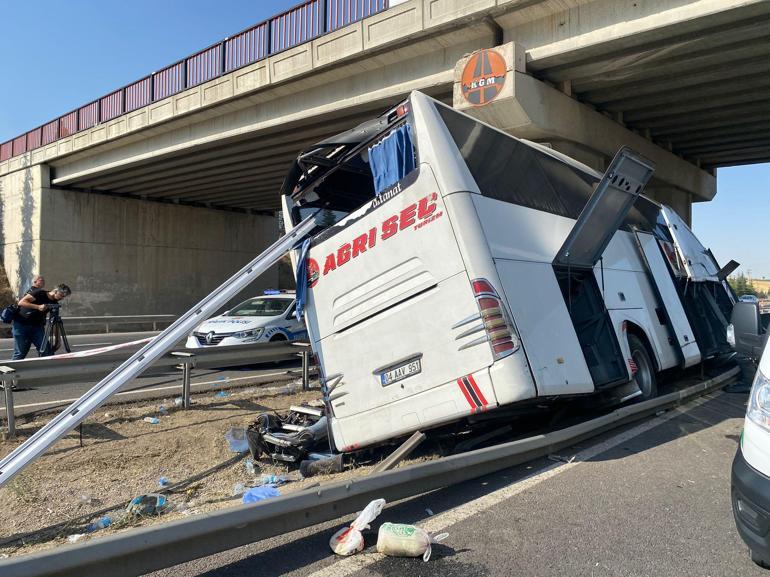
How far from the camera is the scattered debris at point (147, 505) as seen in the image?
4543 mm

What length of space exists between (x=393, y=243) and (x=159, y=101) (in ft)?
53.0

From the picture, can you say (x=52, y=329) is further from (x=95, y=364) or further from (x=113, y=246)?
(x=113, y=246)

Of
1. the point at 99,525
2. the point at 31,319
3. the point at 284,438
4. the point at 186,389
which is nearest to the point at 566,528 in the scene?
the point at 284,438

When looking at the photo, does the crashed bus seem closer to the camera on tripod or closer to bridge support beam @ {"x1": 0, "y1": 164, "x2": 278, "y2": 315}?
the camera on tripod

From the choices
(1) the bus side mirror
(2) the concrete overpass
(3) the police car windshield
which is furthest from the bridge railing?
(1) the bus side mirror

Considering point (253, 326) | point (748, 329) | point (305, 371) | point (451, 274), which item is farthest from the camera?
Answer: point (253, 326)

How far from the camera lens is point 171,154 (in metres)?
19.3

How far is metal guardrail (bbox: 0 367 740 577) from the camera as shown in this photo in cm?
253

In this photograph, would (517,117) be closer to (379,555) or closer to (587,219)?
(587,219)

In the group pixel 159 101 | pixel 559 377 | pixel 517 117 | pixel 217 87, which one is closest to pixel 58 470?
pixel 559 377

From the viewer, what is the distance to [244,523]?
3.09 metres

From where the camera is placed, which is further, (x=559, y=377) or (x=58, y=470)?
(x=58, y=470)

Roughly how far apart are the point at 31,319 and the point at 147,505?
6.42 meters

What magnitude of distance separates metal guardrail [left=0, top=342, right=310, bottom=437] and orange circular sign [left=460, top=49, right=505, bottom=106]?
237 inches
